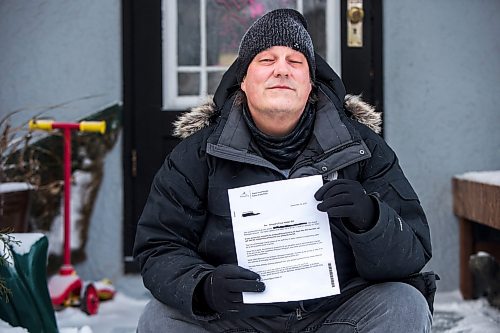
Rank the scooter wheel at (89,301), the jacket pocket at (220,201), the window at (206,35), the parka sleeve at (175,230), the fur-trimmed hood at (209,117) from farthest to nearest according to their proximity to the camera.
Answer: the window at (206,35)
the scooter wheel at (89,301)
the fur-trimmed hood at (209,117)
the jacket pocket at (220,201)
the parka sleeve at (175,230)

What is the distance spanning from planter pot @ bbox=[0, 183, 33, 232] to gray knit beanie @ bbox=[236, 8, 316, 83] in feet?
5.34

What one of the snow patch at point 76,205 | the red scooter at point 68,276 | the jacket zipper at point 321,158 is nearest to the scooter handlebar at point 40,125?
the red scooter at point 68,276

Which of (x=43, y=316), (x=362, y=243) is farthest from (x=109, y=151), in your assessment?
(x=362, y=243)

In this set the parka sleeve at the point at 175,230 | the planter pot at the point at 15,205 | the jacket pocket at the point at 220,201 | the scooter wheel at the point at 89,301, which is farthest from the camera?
the scooter wheel at the point at 89,301

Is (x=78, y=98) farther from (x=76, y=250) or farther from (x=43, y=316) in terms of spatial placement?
(x=43, y=316)

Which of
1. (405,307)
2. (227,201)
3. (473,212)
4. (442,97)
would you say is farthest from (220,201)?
(442,97)

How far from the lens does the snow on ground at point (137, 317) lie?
3.50 m

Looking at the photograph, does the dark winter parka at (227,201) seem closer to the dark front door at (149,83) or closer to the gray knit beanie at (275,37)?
the gray knit beanie at (275,37)

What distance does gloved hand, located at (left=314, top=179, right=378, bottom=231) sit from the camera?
196cm

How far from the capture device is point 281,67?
219cm

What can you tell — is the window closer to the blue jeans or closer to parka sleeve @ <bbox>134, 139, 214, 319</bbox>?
parka sleeve @ <bbox>134, 139, 214, 319</bbox>

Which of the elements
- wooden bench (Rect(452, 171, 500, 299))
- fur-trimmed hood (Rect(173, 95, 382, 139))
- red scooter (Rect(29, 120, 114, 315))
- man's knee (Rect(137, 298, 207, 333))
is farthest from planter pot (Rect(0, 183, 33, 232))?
wooden bench (Rect(452, 171, 500, 299))

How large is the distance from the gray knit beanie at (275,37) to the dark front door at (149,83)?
1.77m

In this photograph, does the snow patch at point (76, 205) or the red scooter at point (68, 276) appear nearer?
the red scooter at point (68, 276)
